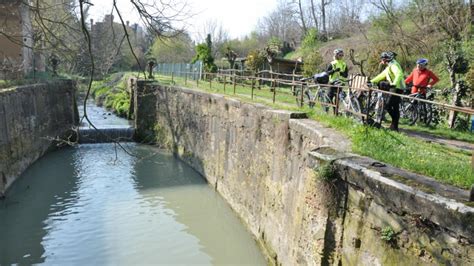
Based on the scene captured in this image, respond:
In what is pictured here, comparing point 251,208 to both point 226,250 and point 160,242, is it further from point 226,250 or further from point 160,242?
point 160,242

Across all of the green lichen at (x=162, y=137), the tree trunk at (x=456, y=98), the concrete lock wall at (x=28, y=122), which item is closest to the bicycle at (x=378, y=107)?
the tree trunk at (x=456, y=98)

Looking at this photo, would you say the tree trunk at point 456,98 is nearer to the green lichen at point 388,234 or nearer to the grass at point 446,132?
the grass at point 446,132

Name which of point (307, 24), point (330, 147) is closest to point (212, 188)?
point (330, 147)

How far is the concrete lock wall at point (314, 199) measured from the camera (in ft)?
13.2

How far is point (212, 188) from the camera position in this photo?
15016 millimetres

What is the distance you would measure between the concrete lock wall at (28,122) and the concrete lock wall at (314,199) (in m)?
5.28

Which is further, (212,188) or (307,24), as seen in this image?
(307,24)

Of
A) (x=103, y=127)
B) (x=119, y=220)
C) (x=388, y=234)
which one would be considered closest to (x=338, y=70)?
(x=388, y=234)

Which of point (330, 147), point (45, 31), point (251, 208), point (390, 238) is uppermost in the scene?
point (45, 31)

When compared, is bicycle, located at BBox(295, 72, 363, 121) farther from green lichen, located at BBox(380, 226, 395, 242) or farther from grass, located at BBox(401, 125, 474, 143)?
green lichen, located at BBox(380, 226, 395, 242)

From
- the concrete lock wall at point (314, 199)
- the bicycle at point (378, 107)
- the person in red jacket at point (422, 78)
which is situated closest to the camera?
the concrete lock wall at point (314, 199)

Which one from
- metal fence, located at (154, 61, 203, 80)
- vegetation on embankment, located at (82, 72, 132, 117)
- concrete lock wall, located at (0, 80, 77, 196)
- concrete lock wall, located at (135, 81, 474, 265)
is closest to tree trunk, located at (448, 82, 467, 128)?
concrete lock wall, located at (135, 81, 474, 265)

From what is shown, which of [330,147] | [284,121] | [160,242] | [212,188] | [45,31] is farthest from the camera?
[212,188]

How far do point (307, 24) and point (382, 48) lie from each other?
32.3 meters
